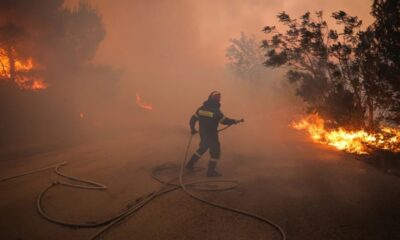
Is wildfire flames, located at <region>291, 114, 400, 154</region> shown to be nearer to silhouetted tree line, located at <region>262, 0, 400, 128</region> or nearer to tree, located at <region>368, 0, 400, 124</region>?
silhouetted tree line, located at <region>262, 0, 400, 128</region>

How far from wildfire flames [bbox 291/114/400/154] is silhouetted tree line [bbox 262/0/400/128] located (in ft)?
1.41

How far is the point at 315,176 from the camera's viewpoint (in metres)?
7.00

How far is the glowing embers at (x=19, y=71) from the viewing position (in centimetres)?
1925

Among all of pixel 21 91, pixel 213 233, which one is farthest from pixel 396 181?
pixel 21 91

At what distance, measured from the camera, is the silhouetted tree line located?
29.0 ft

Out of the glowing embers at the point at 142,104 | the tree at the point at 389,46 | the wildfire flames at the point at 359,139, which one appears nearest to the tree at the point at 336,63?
the wildfire flames at the point at 359,139

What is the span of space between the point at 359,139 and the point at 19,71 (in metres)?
20.7

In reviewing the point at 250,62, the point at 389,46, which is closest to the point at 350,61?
the point at 389,46

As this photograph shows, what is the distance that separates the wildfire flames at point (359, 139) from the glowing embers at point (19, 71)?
18631 millimetres

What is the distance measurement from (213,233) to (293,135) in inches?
455

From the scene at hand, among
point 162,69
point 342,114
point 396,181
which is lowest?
point 396,181

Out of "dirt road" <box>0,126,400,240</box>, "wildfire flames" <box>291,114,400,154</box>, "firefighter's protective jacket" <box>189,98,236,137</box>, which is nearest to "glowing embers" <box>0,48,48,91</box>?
"dirt road" <box>0,126,400,240</box>

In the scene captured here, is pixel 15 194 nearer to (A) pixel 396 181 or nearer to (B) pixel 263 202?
(B) pixel 263 202

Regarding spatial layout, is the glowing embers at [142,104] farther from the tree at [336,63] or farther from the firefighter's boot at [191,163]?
the firefighter's boot at [191,163]
